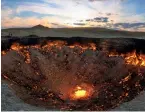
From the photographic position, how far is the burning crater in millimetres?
4938

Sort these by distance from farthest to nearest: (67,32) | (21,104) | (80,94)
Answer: (67,32) → (80,94) → (21,104)

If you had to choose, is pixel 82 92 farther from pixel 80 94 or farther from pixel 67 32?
pixel 67 32

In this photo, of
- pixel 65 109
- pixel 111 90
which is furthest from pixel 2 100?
pixel 111 90

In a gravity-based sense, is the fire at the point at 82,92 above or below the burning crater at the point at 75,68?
below

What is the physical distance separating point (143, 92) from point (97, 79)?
2.92 feet

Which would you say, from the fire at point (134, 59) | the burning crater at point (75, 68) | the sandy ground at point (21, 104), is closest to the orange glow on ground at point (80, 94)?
the burning crater at point (75, 68)

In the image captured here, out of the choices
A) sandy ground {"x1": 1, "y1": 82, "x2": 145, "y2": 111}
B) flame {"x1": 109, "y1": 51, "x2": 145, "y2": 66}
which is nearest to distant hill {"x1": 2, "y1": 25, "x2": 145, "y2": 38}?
flame {"x1": 109, "y1": 51, "x2": 145, "y2": 66}

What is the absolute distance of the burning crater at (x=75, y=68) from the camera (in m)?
4.94

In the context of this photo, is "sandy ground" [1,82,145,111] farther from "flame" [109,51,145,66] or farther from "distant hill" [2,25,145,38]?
"distant hill" [2,25,145,38]

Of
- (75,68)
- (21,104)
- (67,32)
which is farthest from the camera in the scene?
(75,68)

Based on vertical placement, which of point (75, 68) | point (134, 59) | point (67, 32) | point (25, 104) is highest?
point (67, 32)

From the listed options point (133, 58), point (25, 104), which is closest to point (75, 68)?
point (133, 58)

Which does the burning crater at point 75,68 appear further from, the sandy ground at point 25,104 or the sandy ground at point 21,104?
the sandy ground at point 21,104

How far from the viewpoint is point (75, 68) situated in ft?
17.7
